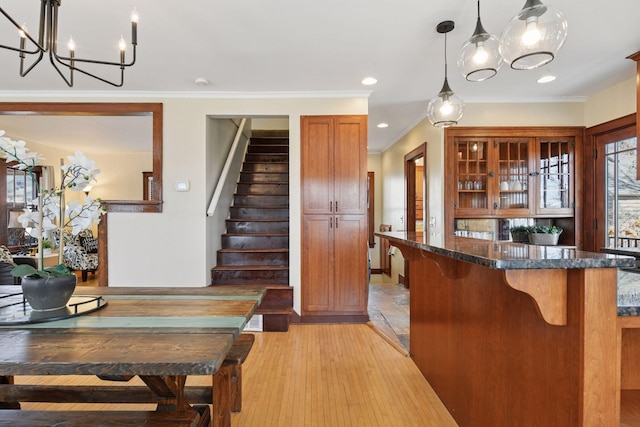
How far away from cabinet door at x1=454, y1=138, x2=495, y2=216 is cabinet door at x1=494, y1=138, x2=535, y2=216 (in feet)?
0.42

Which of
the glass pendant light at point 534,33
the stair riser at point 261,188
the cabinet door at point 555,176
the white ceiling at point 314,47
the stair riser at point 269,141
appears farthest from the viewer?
the stair riser at point 269,141

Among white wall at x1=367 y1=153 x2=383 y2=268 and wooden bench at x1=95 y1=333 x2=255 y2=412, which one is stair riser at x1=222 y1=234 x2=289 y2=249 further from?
white wall at x1=367 y1=153 x2=383 y2=268

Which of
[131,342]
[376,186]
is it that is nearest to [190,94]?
[131,342]

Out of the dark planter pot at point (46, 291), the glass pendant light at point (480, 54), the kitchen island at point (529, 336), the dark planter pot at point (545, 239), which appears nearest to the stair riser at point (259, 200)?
the kitchen island at point (529, 336)

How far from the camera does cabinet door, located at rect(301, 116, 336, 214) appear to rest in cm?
347

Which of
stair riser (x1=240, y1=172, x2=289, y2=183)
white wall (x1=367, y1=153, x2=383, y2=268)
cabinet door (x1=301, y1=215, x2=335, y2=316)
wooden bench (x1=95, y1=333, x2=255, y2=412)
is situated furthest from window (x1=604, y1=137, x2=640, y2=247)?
stair riser (x1=240, y1=172, x2=289, y2=183)

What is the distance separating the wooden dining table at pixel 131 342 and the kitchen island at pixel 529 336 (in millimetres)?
919

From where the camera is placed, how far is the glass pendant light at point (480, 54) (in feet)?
5.29

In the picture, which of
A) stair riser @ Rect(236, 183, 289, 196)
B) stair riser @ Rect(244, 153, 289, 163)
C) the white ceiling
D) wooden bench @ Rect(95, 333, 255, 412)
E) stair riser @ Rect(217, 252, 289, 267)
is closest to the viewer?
wooden bench @ Rect(95, 333, 255, 412)

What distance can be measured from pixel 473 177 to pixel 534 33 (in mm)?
2684

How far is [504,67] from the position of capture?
2.89 meters

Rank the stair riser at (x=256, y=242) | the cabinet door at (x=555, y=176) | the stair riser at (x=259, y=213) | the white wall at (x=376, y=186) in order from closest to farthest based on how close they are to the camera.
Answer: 1. the cabinet door at (x=555, y=176)
2. the stair riser at (x=256, y=242)
3. the stair riser at (x=259, y=213)
4. the white wall at (x=376, y=186)

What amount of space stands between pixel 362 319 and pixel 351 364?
3.15 ft

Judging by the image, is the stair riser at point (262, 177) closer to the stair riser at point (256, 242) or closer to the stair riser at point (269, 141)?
the stair riser at point (269, 141)
